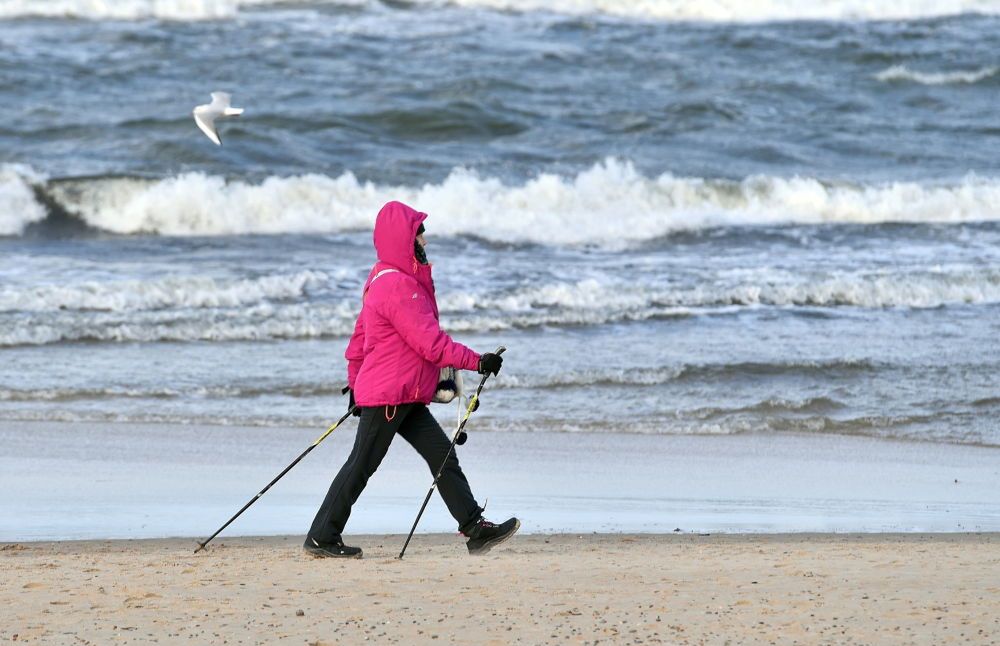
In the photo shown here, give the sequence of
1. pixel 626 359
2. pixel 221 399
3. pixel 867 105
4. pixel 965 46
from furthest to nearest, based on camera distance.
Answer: pixel 965 46 < pixel 867 105 < pixel 626 359 < pixel 221 399

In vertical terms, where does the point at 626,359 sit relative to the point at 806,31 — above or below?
below

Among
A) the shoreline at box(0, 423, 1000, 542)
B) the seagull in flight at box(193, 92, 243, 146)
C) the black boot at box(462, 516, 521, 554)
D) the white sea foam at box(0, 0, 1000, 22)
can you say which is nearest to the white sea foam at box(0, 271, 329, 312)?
the shoreline at box(0, 423, 1000, 542)

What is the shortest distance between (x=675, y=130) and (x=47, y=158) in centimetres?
965

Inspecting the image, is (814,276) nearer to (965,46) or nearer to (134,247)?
(134,247)

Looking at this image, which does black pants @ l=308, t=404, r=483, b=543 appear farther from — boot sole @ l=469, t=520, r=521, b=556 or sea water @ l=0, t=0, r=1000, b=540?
sea water @ l=0, t=0, r=1000, b=540

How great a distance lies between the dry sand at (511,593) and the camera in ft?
15.1

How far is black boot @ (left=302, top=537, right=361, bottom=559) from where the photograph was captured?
5.86 meters

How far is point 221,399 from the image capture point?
9.46 metres

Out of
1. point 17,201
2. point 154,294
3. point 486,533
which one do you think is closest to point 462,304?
point 154,294

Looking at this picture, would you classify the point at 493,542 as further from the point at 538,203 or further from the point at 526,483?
the point at 538,203

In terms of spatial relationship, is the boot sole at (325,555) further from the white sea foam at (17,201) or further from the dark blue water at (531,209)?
the white sea foam at (17,201)

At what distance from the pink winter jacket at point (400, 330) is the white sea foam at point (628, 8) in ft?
84.0

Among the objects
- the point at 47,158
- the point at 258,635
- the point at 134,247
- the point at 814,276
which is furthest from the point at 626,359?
the point at 47,158

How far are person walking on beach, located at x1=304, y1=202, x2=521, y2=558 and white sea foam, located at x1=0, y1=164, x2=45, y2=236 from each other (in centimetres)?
1196
